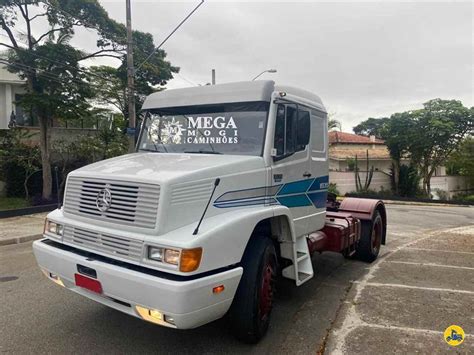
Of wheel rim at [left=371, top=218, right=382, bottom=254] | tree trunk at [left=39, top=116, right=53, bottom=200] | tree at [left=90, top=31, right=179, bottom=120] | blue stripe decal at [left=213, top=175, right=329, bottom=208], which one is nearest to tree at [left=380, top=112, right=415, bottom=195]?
tree at [left=90, top=31, right=179, bottom=120]

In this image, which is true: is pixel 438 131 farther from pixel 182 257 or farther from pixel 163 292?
pixel 163 292

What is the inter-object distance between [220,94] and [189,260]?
2168 mm

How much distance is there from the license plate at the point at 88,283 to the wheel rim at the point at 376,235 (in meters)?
5.57

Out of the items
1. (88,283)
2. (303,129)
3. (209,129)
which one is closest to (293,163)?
(303,129)

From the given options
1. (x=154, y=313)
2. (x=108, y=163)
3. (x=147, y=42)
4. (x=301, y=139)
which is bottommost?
(x=154, y=313)

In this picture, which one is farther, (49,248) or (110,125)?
(110,125)

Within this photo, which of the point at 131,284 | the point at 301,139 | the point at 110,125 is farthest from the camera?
the point at 110,125

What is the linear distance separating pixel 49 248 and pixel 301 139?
2.98 m

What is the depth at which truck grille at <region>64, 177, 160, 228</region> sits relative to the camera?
10.5ft

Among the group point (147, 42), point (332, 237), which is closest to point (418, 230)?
point (332, 237)

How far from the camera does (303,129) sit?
4.54 metres

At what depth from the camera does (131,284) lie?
9.98 ft

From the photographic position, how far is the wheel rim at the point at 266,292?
3830 mm

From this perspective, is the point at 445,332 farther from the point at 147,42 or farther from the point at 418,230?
the point at 147,42
